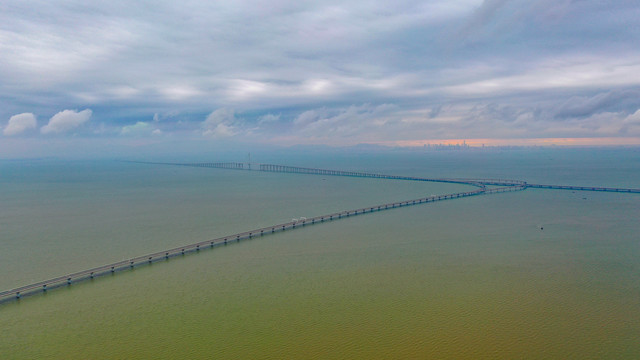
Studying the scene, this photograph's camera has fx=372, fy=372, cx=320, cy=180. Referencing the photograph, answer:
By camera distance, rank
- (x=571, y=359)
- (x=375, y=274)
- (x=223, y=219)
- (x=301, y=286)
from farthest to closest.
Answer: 1. (x=223, y=219)
2. (x=375, y=274)
3. (x=301, y=286)
4. (x=571, y=359)

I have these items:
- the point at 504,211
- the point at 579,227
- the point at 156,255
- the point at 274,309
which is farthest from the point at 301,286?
the point at 504,211

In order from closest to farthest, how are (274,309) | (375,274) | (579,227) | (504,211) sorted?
(274,309) → (375,274) → (579,227) → (504,211)

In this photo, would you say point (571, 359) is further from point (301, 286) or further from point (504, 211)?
point (504, 211)

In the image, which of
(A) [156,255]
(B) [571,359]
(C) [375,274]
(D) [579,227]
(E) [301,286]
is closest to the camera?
(B) [571,359]

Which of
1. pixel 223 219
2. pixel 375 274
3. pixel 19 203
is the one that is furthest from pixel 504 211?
pixel 19 203

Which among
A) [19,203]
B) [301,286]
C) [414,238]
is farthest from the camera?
[19,203]

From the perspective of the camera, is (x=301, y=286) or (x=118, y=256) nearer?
(x=301, y=286)

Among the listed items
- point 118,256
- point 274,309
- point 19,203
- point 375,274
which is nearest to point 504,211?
point 375,274

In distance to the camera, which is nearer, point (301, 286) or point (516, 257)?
point (301, 286)

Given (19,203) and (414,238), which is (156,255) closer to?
(414,238)
